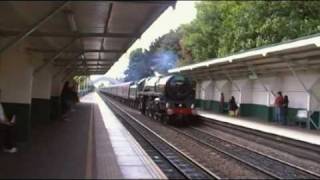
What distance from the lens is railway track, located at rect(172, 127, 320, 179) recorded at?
13859mm

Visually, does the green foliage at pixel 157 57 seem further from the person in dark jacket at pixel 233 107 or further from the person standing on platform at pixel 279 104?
the person standing on platform at pixel 279 104

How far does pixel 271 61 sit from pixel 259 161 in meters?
10.9

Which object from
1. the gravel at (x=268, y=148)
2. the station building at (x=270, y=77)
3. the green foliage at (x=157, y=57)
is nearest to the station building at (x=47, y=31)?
the gravel at (x=268, y=148)

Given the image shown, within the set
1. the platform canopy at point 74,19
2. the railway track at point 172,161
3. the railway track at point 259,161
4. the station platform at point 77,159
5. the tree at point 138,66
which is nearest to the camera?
the station platform at point 77,159

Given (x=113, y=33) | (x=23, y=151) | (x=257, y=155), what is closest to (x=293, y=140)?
(x=257, y=155)

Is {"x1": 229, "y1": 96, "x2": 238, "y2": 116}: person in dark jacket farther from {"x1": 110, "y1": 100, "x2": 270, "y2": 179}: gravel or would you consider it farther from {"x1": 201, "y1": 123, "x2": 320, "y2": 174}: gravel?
{"x1": 110, "y1": 100, "x2": 270, "y2": 179}: gravel

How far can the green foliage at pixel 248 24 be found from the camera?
43281mm

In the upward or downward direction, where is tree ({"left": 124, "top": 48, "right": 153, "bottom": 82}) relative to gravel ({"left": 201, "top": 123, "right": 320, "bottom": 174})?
upward

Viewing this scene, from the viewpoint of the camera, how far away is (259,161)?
16.3 meters

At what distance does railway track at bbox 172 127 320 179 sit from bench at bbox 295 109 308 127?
4.68 meters

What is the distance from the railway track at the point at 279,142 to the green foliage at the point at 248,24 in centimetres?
1631

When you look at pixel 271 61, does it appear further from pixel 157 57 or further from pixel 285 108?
pixel 157 57

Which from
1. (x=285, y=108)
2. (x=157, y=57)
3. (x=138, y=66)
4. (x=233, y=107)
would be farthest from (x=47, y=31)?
(x=138, y=66)

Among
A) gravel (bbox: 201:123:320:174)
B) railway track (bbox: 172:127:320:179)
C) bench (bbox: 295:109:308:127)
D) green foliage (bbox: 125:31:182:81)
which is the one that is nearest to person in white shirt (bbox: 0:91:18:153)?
railway track (bbox: 172:127:320:179)
